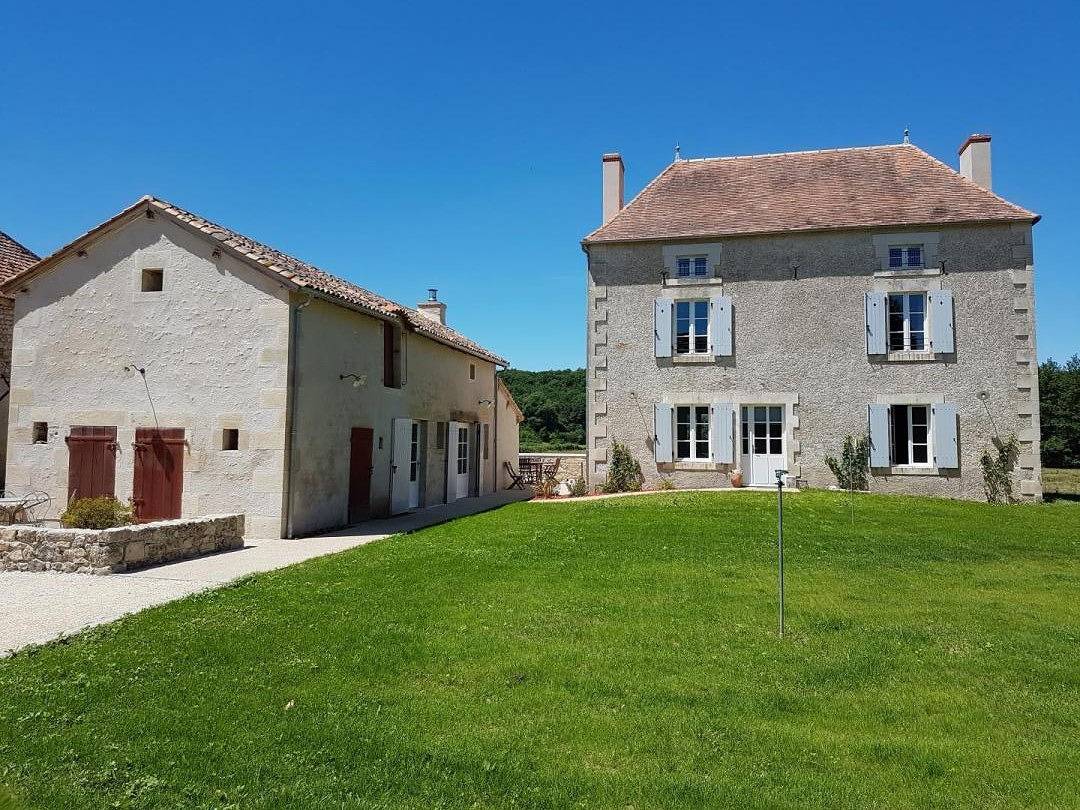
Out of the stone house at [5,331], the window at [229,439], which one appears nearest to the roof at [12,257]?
the stone house at [5,331]

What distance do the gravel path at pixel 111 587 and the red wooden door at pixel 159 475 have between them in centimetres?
183

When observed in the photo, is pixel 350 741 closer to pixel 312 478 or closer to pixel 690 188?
pixel 312 478

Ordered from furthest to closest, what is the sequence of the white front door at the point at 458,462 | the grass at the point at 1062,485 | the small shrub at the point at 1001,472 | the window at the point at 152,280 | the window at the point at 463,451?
the window at the point at 463,451 < the grass at the point at 1062,485 < the white front door at the point at 458,462 < the small shrub at the point at 1001,472 < the window at the point at 152,280

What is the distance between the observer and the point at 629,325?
17.7 meters

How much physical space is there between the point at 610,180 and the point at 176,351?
1222 centimetres

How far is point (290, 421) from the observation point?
37.0 ft

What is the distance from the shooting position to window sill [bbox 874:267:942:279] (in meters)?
16.4

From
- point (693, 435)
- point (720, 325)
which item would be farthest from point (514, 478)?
point (720, 325)

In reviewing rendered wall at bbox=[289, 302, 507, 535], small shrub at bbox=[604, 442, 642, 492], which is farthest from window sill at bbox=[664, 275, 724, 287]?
rendered wall at bbox=[289, 302, 507, 535]

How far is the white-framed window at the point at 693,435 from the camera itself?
56.6 ft

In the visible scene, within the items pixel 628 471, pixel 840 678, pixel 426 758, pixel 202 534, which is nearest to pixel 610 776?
pixel 426 758

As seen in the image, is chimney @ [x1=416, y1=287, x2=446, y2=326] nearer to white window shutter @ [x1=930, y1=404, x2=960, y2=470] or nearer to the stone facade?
the stone facade

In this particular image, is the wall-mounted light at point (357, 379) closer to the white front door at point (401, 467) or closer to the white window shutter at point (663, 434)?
the white front door at point (401, 467)

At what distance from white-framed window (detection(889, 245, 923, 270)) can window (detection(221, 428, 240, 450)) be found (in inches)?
591
